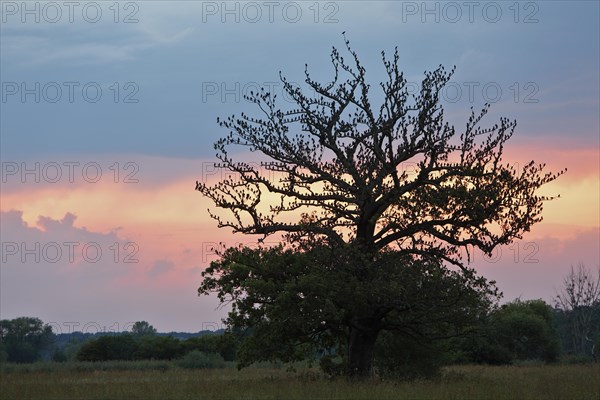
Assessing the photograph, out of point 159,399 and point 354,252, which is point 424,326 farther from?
point 159,399

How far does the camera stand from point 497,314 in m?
30.6

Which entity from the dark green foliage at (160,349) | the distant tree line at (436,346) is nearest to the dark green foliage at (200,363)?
the distant tree line at (436,346)

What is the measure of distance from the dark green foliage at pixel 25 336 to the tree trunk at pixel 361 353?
102 meters

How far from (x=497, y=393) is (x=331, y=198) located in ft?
33.7

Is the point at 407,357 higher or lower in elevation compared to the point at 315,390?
higher

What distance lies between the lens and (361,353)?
30734 millimetres

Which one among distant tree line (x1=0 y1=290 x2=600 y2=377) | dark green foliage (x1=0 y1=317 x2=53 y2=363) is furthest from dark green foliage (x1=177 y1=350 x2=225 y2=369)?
dark green foliage (x1=0 y1=317 x2=53 y2=363)

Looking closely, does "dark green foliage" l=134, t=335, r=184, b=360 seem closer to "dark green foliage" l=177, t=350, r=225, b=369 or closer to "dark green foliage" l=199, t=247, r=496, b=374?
"dark green foliage" l=177, t=350, r=225, b=369

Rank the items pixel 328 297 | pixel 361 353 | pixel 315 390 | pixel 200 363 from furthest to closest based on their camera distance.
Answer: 1. pixel 200 363
2. pixel 361 353
3. pixel 328 297
4. pixel 315 390

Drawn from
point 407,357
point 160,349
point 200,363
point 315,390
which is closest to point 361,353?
point 407,357

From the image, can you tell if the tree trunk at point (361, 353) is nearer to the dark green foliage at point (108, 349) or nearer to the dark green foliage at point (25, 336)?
the dark green foliage at point (108, 349)

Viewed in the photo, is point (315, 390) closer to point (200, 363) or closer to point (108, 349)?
point (200, 363)

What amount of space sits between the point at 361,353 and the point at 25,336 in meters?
118

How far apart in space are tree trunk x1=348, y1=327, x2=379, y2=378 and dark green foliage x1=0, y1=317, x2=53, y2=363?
101618 millimetres
